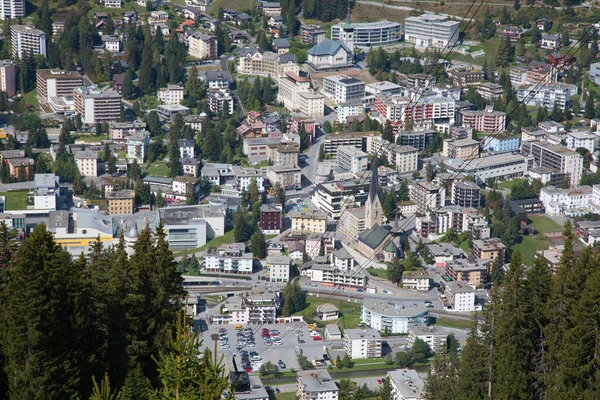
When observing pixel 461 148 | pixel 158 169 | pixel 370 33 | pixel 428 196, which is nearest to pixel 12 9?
pixel 370 33

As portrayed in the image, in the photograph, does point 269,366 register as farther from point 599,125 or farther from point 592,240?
point 599,125

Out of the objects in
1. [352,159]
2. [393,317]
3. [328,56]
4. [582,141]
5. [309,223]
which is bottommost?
[393,317]

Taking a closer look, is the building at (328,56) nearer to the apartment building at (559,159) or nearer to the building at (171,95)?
the building at (171,95)

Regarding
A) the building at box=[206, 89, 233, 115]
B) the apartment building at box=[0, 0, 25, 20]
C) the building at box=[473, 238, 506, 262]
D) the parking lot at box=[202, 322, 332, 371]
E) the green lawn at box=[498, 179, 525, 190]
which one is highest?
the apartment building at box=[0, 0, 25, 20]

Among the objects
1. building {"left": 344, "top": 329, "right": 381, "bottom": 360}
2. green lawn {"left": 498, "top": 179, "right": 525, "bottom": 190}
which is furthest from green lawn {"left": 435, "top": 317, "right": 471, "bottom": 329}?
green lawn {"left": 498, "top": 179, "right": 525, "bottom": 190}

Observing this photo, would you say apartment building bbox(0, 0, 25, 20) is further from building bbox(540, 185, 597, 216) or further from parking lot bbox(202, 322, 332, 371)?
parking lot bbox(202, 322, 332, 371)

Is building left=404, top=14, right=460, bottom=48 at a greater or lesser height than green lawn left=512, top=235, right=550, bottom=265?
greater

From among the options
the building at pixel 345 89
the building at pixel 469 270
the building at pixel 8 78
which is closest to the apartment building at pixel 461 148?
the building at pixel 345 89

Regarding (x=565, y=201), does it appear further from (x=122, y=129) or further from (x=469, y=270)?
(x=122, y=129)
